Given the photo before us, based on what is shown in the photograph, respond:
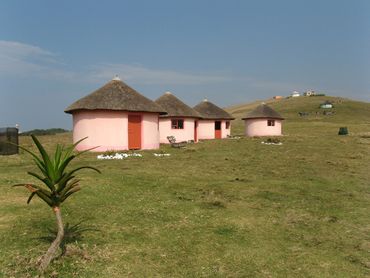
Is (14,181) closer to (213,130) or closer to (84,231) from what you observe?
(84,231)

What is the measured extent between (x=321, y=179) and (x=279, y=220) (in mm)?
7125

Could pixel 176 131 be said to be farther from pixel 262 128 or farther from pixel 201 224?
pixel 201 224

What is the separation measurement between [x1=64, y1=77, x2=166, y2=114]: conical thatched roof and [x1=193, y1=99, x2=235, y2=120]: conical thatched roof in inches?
648

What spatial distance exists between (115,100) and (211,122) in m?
20.3

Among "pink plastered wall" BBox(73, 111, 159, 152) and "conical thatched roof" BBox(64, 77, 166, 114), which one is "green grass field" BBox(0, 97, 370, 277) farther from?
"conical thatched roof" BBox(64, 77, 166, 114)

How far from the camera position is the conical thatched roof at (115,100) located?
2789cm

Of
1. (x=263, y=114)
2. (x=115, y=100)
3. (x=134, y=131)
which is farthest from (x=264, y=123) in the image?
(x=115, y=100)

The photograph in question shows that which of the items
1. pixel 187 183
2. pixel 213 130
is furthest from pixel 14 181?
pixel 213 130

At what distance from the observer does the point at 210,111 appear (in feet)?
155

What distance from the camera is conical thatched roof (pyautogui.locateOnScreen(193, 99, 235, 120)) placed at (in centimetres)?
4631

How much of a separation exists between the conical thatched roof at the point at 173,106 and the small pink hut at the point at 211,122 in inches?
239

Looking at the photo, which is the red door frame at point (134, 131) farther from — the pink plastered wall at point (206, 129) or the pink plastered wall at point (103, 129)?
the pink plastered wall at point (206, 129)

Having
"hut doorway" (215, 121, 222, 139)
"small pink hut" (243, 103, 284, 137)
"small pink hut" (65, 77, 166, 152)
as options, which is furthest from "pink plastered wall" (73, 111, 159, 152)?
"small pink hut" (243, 103, 284, 137)

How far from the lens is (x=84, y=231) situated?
9.03m
